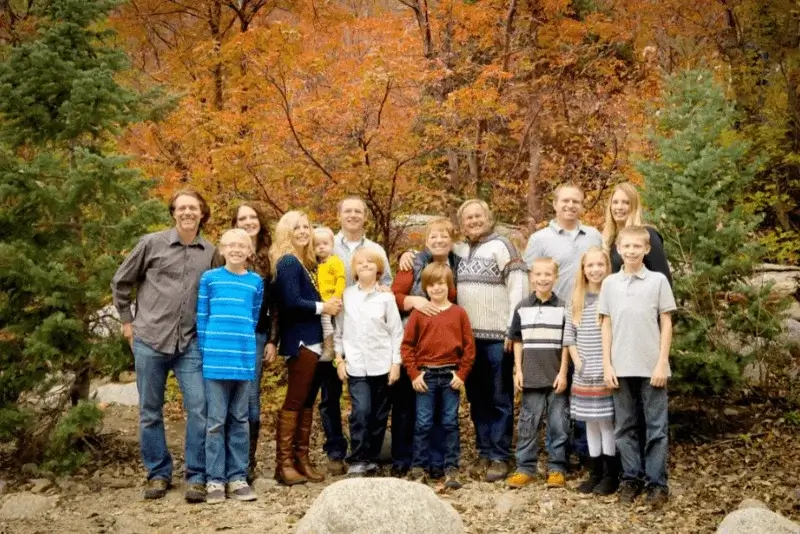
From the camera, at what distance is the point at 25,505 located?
564cm

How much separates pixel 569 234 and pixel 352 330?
1783mm

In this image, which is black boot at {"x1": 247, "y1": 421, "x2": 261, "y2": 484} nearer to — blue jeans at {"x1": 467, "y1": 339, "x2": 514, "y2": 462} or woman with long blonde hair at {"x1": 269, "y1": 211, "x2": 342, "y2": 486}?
woman with long blonde hair at {"x1": 269, "y1": 211, "x2": 342, "y2": 486}

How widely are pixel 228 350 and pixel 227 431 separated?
66 cm

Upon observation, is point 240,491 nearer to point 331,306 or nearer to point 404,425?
point 404,425

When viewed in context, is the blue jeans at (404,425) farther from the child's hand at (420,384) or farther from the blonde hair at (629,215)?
the blonde hair at (629,215)

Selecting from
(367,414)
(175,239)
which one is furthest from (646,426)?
(175,239)

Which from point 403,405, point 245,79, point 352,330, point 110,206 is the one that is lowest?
point 403,405

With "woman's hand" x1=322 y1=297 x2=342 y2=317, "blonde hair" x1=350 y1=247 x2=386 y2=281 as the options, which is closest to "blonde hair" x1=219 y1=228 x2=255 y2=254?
"woman's hand" x1=322 y1=297 x2=342 y2=317

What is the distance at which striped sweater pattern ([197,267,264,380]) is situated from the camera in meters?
5.47

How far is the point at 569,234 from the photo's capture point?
240 inches

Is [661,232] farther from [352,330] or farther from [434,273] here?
[352,330]

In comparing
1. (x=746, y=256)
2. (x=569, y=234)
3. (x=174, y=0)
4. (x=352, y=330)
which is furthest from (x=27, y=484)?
(x=174, y=0)

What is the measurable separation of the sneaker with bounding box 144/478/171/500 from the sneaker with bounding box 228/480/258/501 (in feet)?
1.59

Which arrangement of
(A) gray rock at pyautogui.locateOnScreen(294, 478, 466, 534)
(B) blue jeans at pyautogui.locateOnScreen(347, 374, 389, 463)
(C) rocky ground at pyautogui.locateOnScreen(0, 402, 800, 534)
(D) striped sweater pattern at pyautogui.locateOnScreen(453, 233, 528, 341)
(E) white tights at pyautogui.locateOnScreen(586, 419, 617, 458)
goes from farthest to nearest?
(D) striped sweater pattern at pyautogui.locateOnScreen(453, 233, 528, 341) < (B) blue jeans at pyautogui.locateOnScreen(347, 374, 389, 463) < (E) white tights at pyautogui.locateOnScreen(586, 419, 617, 458) < (C) rocky ground at pyautogui.locateOnScreen(0, 402, 800, 534) < (A) gray rock at pyautogui.locateOnScreen(294, 478, 466, 534)
